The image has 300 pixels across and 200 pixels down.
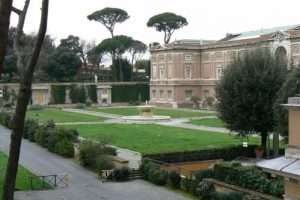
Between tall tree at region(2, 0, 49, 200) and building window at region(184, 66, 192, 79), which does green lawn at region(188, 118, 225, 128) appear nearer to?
building window at region(184, 66, 192, 79)

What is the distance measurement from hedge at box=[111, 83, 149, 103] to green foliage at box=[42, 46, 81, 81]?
7044mm

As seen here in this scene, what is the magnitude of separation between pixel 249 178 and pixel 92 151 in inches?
366

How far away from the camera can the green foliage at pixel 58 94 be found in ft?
247

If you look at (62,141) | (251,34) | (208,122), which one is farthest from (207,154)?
(251,34)

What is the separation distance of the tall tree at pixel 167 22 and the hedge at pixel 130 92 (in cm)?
1335

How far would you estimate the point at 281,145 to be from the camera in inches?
1190

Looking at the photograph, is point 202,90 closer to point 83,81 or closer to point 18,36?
point 83,81

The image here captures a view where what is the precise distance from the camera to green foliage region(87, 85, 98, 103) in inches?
3071

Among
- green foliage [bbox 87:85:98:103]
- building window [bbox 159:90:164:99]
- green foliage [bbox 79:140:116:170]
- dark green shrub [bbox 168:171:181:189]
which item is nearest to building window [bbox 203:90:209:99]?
building window [bbox 159:90:164:99]

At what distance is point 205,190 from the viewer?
18.8m

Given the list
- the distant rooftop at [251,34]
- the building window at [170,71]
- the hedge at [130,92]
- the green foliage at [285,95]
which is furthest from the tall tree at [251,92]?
the hedge at [130,92]

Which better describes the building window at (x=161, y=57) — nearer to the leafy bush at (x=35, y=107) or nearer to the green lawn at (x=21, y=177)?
the leafy bush at (x=35, y=107)

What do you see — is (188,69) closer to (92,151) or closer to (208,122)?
(208,122)

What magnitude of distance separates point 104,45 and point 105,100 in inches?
391
